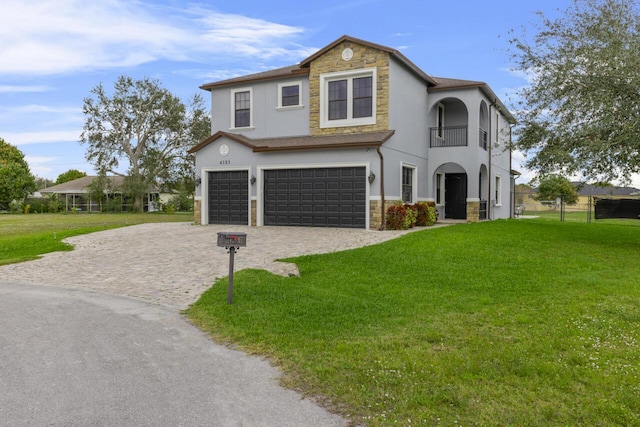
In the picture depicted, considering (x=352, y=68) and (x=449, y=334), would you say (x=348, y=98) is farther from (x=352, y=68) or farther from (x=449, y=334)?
(x=449, y=334)

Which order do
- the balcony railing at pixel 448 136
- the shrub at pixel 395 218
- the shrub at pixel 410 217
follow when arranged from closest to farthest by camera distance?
the shrub at pixel 395 218 → the shrub at pixel 410 217 → the balcony railing at pixel 448 136

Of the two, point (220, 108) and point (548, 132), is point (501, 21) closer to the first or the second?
point (548, 132)

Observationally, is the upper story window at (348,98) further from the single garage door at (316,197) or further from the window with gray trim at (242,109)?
the window with gray trim at (242,109)

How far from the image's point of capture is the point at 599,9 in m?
14.2

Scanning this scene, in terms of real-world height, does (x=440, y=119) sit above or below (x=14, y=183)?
above

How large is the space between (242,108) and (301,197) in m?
5.93

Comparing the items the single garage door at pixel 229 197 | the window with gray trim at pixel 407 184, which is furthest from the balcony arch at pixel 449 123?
the single garage door at pixel 229 197

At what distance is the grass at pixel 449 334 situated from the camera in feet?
12.7

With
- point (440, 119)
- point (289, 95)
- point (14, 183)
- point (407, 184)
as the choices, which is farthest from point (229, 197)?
point (14, 183)

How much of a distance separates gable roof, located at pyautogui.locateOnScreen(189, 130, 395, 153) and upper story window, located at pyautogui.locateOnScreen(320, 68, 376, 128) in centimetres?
71

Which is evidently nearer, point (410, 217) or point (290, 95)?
point (410, 217)

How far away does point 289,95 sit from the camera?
20.9 m

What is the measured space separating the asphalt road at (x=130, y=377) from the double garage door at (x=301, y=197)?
467 inches

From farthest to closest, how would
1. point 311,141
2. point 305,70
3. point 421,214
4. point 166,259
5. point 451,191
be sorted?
point 451,191 → point 305,70 → point 421,214 → point 311,141 → point 166,259
